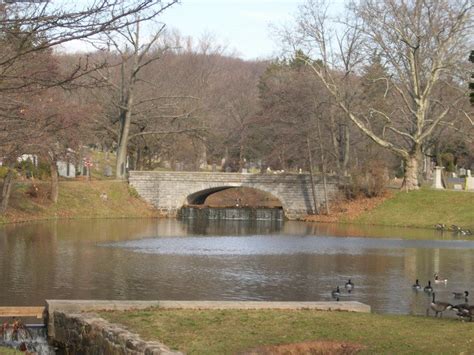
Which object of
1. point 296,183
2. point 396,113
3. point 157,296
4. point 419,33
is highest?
point 419,33

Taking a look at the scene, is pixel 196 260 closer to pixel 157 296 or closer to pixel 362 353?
pixel 157 296

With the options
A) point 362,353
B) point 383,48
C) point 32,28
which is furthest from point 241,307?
point 383,48

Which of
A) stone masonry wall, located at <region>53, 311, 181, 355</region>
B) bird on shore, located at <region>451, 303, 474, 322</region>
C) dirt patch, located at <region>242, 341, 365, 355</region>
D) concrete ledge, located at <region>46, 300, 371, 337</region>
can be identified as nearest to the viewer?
dirt patch, located at <region>242, 341, 365, 355</region>

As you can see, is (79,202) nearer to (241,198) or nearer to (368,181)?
(368,181)

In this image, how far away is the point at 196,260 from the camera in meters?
29.4

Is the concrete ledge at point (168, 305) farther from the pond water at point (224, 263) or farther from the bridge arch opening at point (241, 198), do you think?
the bridge arch opening at point (241, 198)

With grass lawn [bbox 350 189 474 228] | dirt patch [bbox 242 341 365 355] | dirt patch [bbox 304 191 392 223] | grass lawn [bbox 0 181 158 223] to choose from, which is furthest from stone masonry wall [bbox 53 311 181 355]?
dirt patch [bbox 304 191 392 223]

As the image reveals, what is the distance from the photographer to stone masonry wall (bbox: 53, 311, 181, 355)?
11866 millimetres

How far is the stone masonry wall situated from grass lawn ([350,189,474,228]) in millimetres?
36828

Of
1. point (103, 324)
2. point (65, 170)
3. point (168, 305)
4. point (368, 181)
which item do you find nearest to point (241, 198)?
point (65, 170)

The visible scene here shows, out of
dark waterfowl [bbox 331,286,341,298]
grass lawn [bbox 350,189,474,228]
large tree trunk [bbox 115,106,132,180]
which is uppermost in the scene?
large tree trunk [bbox 115,106,132,180]

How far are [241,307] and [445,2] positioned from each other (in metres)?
35.7

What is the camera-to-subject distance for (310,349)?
38.1 ft

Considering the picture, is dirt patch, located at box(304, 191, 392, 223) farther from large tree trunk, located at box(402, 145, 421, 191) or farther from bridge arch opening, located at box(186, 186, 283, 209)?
bridge arch opening, located at box(186, 186, 283, 209)
